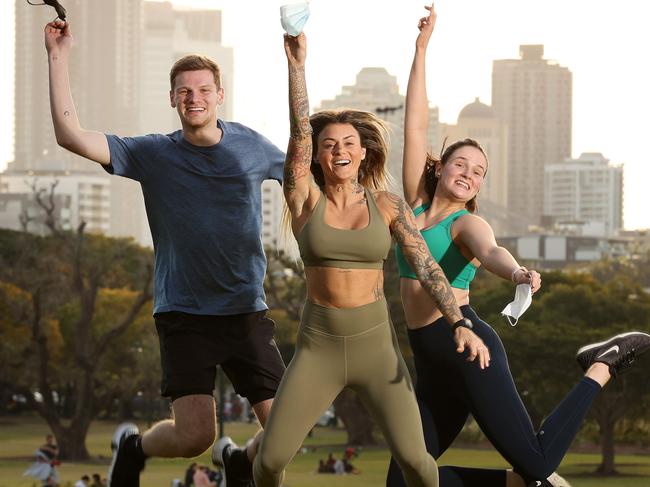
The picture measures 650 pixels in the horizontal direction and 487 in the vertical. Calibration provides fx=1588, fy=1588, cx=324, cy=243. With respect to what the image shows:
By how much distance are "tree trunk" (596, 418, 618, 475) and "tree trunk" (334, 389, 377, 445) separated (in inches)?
341

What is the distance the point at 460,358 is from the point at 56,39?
2514mm

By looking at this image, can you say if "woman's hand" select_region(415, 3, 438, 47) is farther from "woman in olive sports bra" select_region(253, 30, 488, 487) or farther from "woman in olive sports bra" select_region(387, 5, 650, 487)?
"woman in olive sports bra" select_region(253, 30, 488, 487)

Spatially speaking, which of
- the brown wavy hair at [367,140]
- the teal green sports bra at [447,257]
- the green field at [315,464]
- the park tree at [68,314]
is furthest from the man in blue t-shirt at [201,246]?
the park tree at [68,314]

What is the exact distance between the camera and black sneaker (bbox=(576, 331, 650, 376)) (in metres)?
8.35

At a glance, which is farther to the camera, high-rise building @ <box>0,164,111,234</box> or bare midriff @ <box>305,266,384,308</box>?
high-rise building @ <box>0,164,111,234</box>

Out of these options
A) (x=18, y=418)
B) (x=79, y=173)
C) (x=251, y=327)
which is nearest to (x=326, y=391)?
(x=251, y=327)

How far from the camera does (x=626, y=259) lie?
104188mm

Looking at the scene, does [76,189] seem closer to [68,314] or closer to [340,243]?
[68,314]

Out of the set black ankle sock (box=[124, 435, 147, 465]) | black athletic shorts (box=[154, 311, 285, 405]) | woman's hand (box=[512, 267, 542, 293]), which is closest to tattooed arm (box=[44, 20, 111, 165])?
black athletic shorts (box=[154, 311, 285, 405])

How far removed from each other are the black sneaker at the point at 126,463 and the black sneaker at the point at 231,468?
424 millimetres

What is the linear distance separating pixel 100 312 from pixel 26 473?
16773 millimetres

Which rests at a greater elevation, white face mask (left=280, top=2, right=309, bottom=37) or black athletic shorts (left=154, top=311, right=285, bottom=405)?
white face mask (left=280, top=2, right=309, bottom=37)

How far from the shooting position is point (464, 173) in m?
7.96

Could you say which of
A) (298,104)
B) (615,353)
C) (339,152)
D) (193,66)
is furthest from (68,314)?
(298,104)
